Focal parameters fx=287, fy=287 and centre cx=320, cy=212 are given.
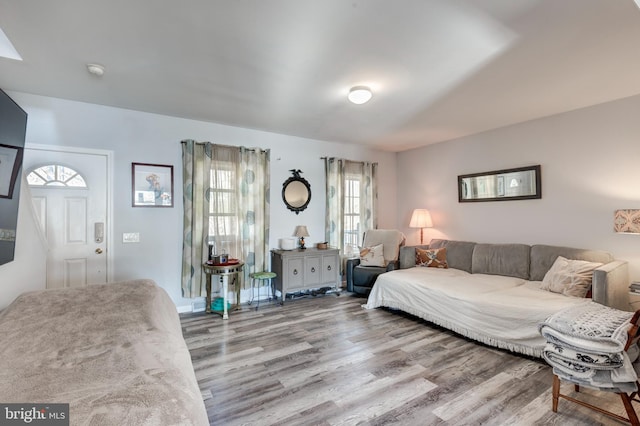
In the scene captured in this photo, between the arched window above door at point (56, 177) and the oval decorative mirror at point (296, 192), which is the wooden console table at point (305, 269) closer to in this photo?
the oval decorative mirror at point (296, 192)

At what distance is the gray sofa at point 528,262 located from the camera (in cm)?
265

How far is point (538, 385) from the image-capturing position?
2254mm

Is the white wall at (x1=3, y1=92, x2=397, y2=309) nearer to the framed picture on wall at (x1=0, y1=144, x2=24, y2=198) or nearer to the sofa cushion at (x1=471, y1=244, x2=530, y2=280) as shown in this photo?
the framed picture on wall at (x1=0, y1=144, x2=24, y2=198)

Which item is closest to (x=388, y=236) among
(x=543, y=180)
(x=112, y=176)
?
(x=543, y=180)

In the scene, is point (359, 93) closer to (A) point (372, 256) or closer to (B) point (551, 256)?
(A) point (372, 256)

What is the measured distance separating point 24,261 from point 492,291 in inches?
175

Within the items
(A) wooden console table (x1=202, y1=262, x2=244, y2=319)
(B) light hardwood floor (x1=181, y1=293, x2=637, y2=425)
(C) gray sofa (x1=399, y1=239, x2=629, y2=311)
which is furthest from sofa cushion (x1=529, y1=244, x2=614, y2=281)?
(A) wooden console table (x1=202, y1=262, x2=244, y2=319)

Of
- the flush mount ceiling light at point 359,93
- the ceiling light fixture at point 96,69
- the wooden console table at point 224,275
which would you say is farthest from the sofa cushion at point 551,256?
the ceiling light fixture at point 96,69

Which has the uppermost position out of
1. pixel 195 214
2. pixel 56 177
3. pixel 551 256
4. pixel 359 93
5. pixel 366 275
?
pixel 359 93

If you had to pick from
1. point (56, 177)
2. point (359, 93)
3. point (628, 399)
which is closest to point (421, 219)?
point (359, 93)

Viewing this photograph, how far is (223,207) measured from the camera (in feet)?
13.7

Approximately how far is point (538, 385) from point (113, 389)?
2.84 m

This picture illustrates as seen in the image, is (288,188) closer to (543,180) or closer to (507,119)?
(507,119)

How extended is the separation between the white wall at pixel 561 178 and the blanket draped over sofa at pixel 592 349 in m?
1.94
